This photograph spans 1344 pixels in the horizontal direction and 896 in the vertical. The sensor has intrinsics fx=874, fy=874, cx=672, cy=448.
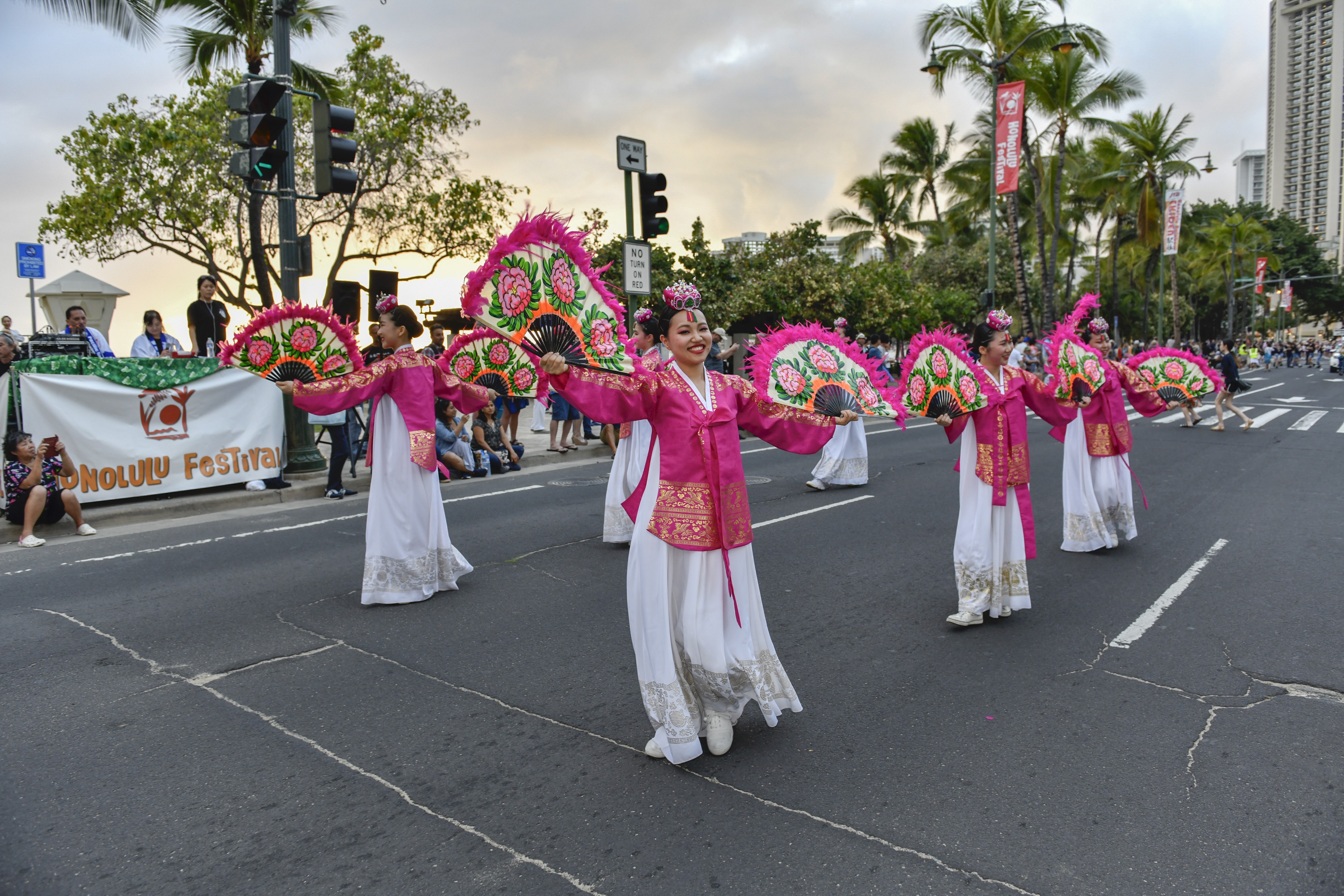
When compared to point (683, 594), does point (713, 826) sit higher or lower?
lower

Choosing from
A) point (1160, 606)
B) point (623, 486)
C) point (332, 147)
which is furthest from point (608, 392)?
point (332, 147)

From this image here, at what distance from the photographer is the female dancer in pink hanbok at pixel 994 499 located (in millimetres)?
5230

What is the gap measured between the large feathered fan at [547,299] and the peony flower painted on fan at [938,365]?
1960 mm

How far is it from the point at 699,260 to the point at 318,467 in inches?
682

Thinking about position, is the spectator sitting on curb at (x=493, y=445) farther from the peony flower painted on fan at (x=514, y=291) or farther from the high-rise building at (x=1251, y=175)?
the high-rise building at (x=1251, y=175)

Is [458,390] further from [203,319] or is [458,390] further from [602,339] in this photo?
[203,319]

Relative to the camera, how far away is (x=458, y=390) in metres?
5.96

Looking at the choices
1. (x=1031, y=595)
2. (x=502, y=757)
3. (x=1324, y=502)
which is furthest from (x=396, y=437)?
(x=1324, y=502)

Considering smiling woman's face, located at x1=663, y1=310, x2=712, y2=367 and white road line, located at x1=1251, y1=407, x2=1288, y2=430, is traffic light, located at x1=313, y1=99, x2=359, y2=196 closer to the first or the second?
smiling woman's face, located at x1=663, y1=310, x2=712, y2=367

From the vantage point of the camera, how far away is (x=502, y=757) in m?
3.62

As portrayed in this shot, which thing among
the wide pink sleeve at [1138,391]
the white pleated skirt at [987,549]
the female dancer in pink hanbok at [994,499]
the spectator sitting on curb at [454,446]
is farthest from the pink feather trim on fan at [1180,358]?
the spectator sitting on curb at [454,446]

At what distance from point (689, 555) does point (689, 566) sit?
0.04 m

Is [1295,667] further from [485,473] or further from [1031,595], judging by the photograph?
[485,473]

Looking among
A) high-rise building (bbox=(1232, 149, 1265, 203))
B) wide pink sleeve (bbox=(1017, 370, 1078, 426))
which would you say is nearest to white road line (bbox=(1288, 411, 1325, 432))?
wide pink sleeve (bbox=(1017, 370, 1078, 426))
